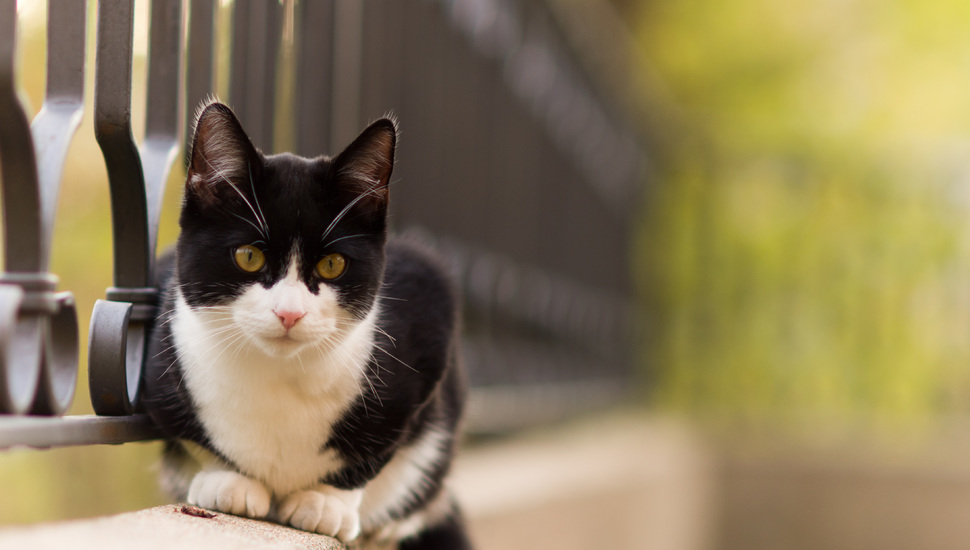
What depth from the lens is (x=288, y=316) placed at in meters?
0.94

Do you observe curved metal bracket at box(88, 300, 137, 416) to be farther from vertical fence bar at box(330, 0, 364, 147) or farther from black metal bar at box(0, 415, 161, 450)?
vertical fence bar at box(330, 0, 364, 147)

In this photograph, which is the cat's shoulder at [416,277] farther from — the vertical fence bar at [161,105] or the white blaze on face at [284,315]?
the vertical fence bar at [161,105]

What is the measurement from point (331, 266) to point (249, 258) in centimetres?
10

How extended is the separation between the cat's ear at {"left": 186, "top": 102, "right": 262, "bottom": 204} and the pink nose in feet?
0.46

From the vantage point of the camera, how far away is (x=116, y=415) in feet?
3.58

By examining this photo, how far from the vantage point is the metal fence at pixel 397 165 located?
0.95 m

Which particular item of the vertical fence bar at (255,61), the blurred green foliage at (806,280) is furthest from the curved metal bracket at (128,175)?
the blurred green foliage at (806,280)

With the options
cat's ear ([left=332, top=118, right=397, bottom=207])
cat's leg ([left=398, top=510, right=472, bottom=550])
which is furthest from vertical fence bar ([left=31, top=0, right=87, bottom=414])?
cat's leg ([left=398, top=510, right=472, bottom=550])

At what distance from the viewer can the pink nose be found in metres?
0.93

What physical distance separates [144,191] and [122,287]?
0.13 metres

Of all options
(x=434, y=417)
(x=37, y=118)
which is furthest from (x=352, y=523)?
(x=37, y=118)

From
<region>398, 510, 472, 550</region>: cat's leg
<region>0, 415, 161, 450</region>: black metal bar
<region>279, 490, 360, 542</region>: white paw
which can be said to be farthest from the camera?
<region>398, 510, 472, 550</region>: cat's leg

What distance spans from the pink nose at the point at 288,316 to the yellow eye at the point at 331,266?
0.25 feet

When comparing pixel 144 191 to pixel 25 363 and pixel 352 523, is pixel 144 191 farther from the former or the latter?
pixel 352 523
